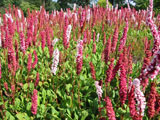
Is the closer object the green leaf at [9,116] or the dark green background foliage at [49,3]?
the green leaf at [9,116]

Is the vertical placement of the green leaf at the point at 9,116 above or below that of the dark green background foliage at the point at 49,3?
below

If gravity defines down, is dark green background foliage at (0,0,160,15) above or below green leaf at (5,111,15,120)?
above

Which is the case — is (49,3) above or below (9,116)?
above

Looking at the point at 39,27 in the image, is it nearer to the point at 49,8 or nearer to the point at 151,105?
the point at 151,105

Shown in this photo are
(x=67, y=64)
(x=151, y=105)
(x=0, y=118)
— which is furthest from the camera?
(x=67, y=64)

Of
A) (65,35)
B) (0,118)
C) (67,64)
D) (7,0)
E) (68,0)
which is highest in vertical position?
(68,0)

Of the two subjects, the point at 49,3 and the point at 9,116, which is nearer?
the point at 9,116

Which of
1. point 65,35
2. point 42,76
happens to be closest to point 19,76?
point 42,76

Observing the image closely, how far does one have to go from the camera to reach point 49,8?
111ft

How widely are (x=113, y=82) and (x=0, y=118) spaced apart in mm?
1713

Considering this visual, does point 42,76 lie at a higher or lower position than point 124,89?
lower

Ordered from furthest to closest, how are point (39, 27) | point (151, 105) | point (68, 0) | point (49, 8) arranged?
point (68, 0) < point (49, 8) < point (39, 27) < point (151, 105)

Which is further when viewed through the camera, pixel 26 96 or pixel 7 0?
pixel 7 0

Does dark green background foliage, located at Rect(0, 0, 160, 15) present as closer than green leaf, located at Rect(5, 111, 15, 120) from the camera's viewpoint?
No
